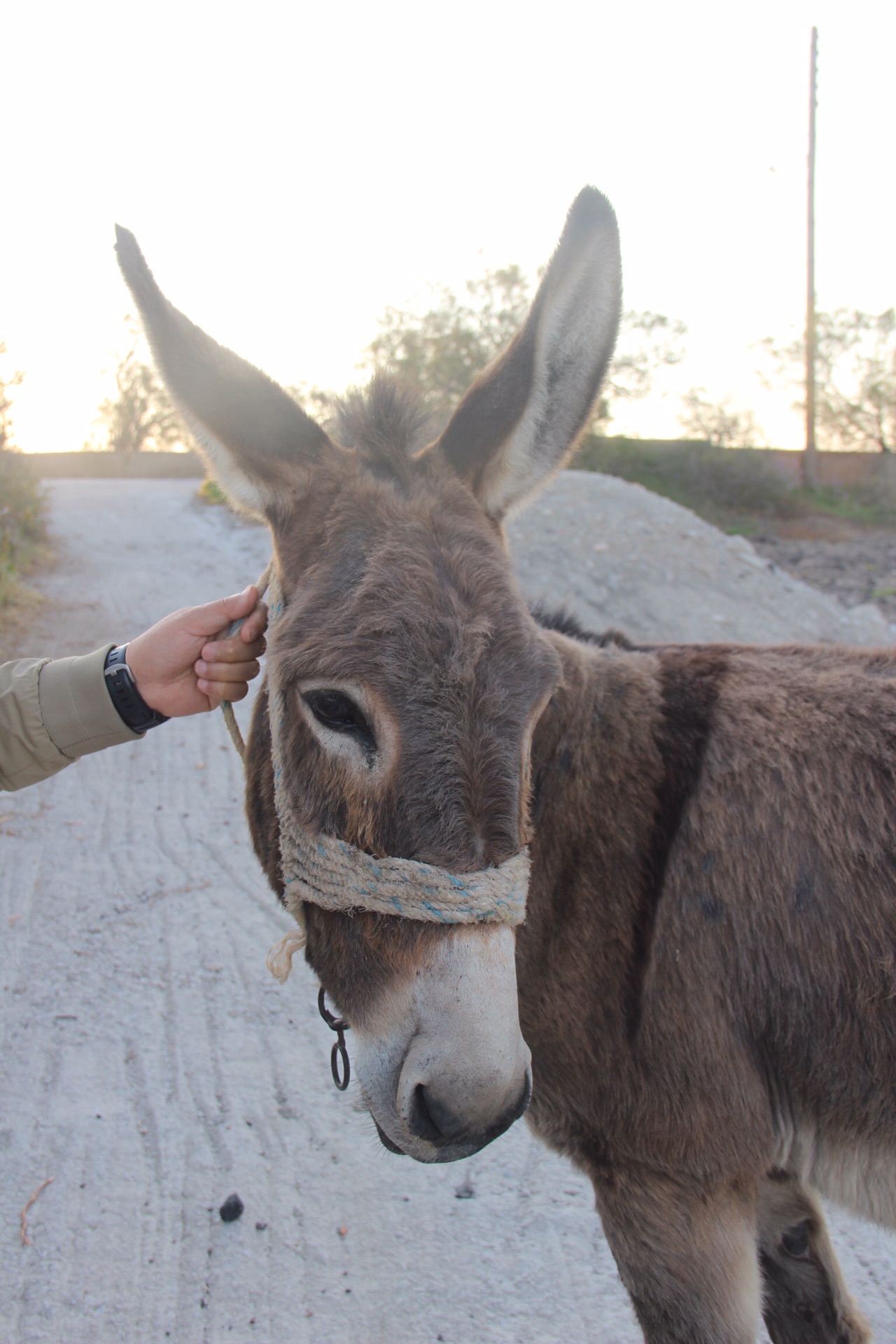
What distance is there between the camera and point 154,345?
206 centimetres

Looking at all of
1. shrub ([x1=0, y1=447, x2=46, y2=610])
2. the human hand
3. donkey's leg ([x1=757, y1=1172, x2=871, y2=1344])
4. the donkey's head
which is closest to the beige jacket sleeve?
the human hand

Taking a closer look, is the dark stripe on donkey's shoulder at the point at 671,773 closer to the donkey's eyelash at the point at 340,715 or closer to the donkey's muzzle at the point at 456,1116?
the donkey's muzzle at the point at 456,1116

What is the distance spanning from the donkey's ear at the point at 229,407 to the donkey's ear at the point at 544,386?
0.43 m

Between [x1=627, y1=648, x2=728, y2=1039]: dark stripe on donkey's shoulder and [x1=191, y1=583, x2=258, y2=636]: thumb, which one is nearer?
[x1=627, y1=648, x2=728, y2=1039]: dark stripe on donkey's shoulder

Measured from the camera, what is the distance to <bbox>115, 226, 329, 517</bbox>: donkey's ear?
2043mm

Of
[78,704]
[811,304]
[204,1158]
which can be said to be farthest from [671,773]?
[811,304]

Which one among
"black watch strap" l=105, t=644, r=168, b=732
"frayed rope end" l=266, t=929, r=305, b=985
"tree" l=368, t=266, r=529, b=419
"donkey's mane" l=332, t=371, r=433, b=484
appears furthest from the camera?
"tree" l=368, t=266, r=529, b=419

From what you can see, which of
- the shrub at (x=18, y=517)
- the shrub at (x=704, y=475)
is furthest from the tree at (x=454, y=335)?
the shrub at (x=18, y=517)

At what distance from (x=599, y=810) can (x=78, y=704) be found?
68.3 inches

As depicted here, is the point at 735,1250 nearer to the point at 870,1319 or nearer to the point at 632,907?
the point at 632,907

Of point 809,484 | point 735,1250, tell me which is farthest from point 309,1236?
point 809,484

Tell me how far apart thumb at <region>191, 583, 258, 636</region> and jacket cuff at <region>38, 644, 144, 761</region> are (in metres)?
0.44

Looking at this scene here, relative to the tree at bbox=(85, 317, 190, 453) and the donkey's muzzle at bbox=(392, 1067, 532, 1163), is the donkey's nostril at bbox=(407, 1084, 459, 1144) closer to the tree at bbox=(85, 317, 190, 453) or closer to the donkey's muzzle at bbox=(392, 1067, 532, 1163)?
the donkey's muzzle at bbox=(392, 1067, 532, 1163)

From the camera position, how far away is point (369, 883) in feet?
5.69
